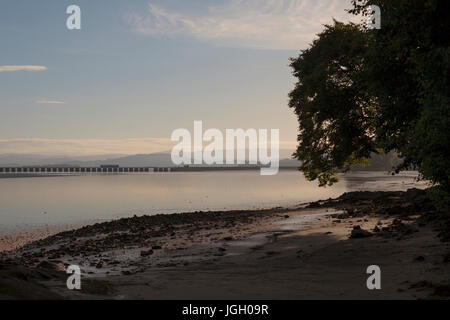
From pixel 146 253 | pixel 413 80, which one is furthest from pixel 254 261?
pixel 413 80

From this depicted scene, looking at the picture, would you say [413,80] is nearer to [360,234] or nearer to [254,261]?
[360,234]

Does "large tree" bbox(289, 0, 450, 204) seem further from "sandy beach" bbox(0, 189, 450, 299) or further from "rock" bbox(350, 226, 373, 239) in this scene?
"rock" bbox(350, 226, 373, 239)

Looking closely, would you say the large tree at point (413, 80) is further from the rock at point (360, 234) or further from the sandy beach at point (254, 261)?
the rock at point (360, 234)

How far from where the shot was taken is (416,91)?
1572 centimetres

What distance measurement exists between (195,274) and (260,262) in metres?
3.04

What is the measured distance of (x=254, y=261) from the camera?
17.6 metres

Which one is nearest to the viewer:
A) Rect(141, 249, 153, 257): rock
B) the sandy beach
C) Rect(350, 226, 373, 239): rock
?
the sandy beach

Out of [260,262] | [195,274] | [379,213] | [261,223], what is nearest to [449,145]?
[260,262]

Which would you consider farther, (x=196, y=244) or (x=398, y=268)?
(x=196, y=244)

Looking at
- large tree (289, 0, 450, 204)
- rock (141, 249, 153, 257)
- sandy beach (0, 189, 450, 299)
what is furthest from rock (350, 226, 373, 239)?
rock (141, 249, 153, 257)

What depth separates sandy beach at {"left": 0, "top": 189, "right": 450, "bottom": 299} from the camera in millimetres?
11797

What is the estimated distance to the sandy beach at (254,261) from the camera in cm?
1180

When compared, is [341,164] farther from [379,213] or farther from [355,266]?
[355,266]

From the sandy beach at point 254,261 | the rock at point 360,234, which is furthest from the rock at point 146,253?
the rock at point 360,234
